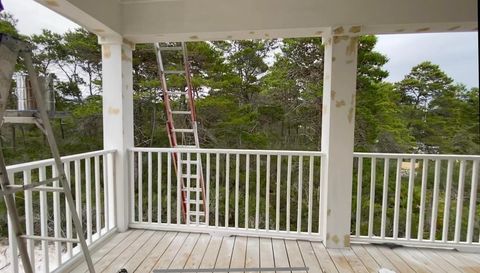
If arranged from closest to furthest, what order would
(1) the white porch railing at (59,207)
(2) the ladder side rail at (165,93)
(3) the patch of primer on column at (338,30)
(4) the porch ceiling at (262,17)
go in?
(1) the white porch railing at (59,207) → (4) the porch ceiling at (262,17) → (3) the patch of primer on column at (338,30) → (2) the ladder side rail at (165,93)

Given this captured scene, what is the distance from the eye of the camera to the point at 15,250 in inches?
62.1

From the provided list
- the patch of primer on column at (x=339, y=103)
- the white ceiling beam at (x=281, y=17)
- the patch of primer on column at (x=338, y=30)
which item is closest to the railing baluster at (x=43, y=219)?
the white ceiling beam at (x=281, y=17)

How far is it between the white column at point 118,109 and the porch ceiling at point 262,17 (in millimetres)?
174

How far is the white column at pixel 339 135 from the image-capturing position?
2.40 m

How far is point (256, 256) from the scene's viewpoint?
2.29 metres

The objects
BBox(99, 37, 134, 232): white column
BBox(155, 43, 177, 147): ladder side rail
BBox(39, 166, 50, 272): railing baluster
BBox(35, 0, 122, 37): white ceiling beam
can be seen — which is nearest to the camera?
BBox(39, 166, 50, 272): railing baluster

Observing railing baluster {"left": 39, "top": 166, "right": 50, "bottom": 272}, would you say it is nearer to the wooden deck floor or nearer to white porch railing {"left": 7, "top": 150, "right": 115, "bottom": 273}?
white porch railing {"left": 7, "top": 150, "right": 115, "bottom": 273}

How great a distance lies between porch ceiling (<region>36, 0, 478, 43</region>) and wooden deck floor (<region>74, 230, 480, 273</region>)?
1.97m

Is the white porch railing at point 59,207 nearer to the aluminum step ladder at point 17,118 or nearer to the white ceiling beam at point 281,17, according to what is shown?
the aluminum step ladder at point 17,118

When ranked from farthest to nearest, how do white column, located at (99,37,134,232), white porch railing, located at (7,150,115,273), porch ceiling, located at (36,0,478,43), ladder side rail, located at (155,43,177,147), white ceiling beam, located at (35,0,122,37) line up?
ladder side rail, located at (155,43,177,147) → white column, located at (99,37,134,232) → porch ceiling, located at (36,0,478,43) → white ceiling beam, located at (35,0,122,37) → white porch railing, located at (7,150,115,273)

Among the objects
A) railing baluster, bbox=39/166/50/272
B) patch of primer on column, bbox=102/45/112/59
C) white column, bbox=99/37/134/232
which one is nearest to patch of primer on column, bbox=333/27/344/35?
white column, bbox=99/37/134/232

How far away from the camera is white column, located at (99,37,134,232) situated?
267cm

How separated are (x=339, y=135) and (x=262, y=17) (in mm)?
1282

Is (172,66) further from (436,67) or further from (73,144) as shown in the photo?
(436,67)
